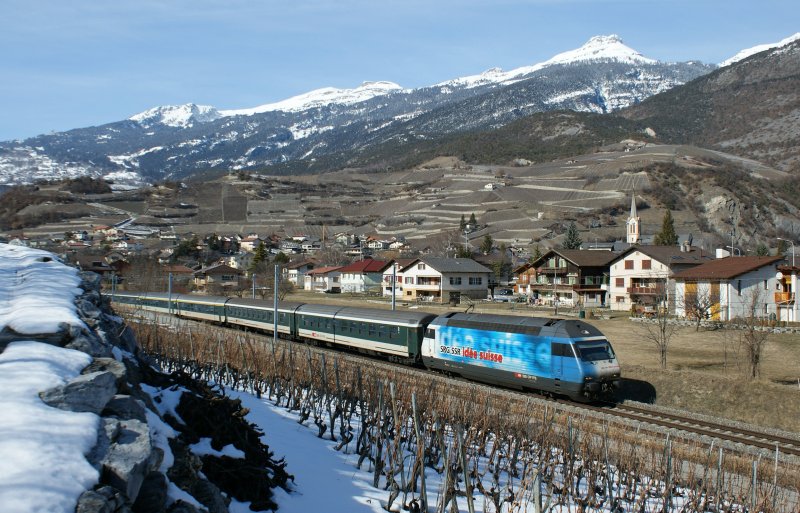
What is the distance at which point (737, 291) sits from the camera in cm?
5122

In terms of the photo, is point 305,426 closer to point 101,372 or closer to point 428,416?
point 428,416

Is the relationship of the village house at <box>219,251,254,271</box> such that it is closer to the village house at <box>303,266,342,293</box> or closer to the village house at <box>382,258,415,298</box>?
the village house at <box>303,266,342,293</box>

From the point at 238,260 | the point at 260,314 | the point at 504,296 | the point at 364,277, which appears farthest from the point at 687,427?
the point at 238,260

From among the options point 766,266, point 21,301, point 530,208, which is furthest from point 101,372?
point 530,208

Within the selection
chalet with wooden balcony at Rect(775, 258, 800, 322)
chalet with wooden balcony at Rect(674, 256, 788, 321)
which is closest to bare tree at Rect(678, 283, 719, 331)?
chalet with wooden balcony at Rect(674, 256, 788, 321)

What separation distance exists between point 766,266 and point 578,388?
3552cm

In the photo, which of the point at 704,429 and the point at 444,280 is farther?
the point at 444,280

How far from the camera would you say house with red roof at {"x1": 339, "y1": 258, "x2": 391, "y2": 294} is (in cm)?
9519

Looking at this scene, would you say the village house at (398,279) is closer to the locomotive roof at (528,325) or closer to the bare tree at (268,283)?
the bare tree at (268,283)

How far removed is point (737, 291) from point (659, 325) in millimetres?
20452

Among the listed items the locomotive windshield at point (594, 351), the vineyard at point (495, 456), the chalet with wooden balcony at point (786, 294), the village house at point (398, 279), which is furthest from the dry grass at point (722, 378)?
the village house at point (398, 279)

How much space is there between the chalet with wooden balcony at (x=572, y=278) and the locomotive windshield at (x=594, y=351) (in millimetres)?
46649

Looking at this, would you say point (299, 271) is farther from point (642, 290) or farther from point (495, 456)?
point (495, 456)

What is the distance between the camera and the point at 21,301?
11867 millimetres
